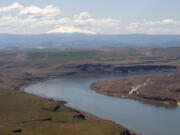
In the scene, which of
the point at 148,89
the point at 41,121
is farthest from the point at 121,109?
the point at 41,121

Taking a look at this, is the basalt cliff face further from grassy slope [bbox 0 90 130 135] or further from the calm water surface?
grassy slope [bbox 0 90 130 135]

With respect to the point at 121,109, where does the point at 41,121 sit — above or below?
above

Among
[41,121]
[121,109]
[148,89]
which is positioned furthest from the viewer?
→ [148,89]

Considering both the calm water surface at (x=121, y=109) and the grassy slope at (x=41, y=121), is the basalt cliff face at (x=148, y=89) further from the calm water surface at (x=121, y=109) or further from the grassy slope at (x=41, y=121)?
the grassy slope at (x=41, y=121)

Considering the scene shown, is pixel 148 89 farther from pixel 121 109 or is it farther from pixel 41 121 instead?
pixel 41 121

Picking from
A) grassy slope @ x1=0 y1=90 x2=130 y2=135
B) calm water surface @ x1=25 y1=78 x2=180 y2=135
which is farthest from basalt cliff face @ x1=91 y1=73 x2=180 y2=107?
grassy slope @ x1=0 y1=90 x2=130 y2=135

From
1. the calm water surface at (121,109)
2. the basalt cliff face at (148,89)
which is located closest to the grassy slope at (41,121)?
the calm water surface at (121,109)

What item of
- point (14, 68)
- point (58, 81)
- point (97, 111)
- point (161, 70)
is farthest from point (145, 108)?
point (14, 68)
